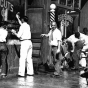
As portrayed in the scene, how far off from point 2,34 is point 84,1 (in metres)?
11.6

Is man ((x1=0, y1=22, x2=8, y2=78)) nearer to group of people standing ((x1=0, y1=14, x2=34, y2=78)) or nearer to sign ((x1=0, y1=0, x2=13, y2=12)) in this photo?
group of people standing ((x1=0, y1=14, x2=34, y2=78))

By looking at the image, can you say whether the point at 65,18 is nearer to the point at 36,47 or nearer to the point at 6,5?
the point at 36,47

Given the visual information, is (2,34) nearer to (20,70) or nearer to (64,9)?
(20,70)

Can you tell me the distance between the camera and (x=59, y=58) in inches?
521

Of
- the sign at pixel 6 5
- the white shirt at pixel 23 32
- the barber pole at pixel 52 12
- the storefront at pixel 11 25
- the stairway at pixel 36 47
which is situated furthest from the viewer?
the barber pole at pixel 52 12

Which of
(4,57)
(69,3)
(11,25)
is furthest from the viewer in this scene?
(69,3)

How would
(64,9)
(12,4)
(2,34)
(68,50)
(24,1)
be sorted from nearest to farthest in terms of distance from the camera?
1. (2,34)
2. (12,4)
3. (24,1)
4. (68,50)
5. (64,9)

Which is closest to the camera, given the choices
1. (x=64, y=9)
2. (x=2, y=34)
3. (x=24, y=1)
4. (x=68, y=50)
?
(x=2, y=34)

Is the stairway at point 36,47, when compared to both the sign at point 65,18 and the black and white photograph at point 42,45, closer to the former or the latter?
the black and white photograph at point 42,45

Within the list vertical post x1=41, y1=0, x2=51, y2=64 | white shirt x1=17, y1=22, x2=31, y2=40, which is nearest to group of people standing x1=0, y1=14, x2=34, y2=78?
white shirt x1=17, y1=22, x2=31, y2=40

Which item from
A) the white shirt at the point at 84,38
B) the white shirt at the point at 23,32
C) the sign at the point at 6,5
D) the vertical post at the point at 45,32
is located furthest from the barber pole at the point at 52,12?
the white shirt at the point at 23,32

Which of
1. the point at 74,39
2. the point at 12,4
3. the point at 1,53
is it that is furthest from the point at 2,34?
the point at 74,39

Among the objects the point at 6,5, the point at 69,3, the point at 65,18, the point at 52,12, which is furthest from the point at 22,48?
the point at 69,3

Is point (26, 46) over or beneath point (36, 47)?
over
